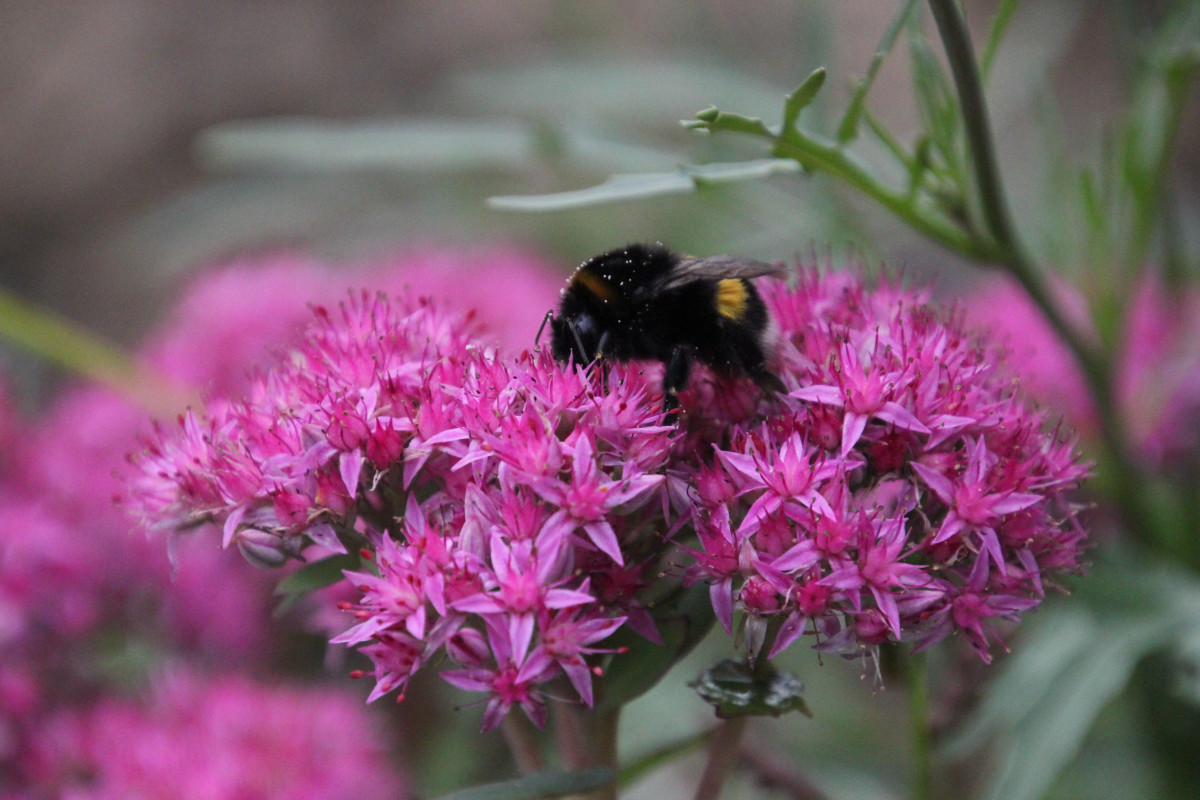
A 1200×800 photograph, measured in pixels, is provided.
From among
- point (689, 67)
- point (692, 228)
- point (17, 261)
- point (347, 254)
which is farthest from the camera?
point (17, 261)

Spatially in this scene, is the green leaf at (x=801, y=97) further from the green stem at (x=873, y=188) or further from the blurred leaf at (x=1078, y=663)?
the blurred leaf at (x=1078, y=663)

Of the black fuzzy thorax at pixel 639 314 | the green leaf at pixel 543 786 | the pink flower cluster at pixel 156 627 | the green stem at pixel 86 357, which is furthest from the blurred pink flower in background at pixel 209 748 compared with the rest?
the black fuzzy thorax at pixel 639 314

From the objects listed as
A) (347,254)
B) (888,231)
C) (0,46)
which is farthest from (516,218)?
(0,46)

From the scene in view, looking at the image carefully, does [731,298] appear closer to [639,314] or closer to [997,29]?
[639,314]

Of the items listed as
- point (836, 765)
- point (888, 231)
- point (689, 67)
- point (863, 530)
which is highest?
point (689, 67)

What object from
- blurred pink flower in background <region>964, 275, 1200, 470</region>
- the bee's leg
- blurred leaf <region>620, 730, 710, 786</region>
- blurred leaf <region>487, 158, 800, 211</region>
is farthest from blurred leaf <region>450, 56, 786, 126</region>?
blurred leaf <region>620, 730, 710, 786</region>

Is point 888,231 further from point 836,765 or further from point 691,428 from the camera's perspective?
point 691,428

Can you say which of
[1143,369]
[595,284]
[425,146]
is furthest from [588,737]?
[1143,369]
